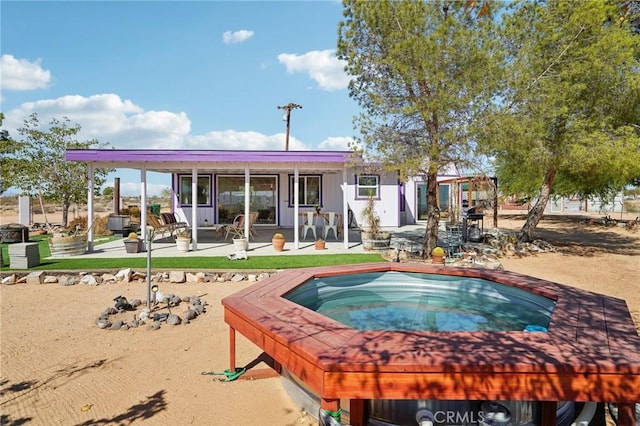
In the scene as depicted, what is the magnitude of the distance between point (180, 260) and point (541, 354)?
7.93 meters

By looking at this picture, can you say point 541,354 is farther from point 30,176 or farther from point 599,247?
point 30,176

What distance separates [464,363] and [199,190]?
50.7ft

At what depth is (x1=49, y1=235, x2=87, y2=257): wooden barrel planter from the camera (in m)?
9.41

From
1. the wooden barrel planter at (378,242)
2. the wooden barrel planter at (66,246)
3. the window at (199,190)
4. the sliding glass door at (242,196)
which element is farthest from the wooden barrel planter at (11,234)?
the wooden barrel planter at (378,242)

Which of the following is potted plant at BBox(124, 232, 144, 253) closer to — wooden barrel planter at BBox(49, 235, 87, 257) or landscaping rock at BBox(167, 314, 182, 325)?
wooden barrel planter at BBox(49, 235, 87, 257)

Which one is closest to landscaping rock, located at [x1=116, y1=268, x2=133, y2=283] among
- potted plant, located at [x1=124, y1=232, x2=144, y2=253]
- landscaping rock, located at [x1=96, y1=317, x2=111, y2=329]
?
potted plant, located at [x1=124, y1=232, x2=144, y2=253]

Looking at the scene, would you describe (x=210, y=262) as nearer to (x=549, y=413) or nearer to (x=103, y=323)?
(x=103, y=323)

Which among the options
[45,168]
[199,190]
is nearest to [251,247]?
[199,190]

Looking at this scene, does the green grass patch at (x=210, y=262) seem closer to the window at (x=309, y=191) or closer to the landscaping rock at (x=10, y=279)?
the landscaping rock at (x=10, y=279)

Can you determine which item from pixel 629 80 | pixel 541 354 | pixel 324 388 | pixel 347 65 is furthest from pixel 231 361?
pixel 629 80

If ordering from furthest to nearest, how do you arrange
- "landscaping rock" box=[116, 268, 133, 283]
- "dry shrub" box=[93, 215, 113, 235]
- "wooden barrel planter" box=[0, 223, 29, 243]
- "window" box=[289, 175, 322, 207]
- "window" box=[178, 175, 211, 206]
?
"window" box=[289, 175, 322, 207]
"window" box=[178, 175, 211, 206]
"dry shrub" box=[93, 215, 113, 235]
"wooden barrel planter" box=[0, 223, 29, 243]
"landscaping rock" box=[116, 268, 133, 283]

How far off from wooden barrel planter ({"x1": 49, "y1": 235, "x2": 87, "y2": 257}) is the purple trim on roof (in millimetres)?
2230

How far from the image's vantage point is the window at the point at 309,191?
16484 millimetres

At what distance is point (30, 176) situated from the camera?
16500mm
